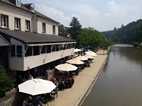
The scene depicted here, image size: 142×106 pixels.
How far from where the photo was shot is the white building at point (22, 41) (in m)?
22.4

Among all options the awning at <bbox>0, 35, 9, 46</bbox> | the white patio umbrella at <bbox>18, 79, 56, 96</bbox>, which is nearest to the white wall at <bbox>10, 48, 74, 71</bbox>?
the awning at <bbox>0, 35, 9, 46</bbox>

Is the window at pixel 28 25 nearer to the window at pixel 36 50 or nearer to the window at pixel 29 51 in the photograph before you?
the window at pixel 36 50

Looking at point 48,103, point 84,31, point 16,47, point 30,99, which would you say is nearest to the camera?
point 30,99

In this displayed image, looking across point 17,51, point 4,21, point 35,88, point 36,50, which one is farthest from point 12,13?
point 35,88

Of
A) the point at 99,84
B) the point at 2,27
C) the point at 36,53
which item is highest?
the point at 2,27

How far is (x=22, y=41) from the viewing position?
72.2 ft

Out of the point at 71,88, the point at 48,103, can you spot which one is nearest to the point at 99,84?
the point at 71,88

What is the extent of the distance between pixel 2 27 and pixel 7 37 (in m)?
3.39

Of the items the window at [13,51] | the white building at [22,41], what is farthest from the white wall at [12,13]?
the window at [13,51]

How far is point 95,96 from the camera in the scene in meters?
23.7

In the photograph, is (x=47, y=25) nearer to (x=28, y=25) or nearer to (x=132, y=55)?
(x=28, y=25)

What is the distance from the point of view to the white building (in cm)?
2236

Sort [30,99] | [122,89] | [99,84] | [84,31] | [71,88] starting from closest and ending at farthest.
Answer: [30,99] → [71,88] → [122,89] → [99,84] → [84,31]

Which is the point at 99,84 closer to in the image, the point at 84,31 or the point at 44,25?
the point at 44,25
